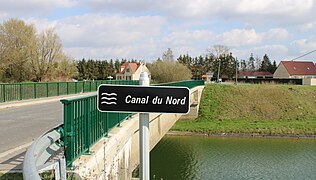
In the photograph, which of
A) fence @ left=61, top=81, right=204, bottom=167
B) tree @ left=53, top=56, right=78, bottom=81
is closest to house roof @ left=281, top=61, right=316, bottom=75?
tree @ left=53, top=56, right=78, bottom=81

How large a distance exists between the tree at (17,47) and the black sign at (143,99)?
41565mm

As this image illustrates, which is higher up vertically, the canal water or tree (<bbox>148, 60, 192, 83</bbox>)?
tree (<bbox>148, 60, 192, 83</bbox>)

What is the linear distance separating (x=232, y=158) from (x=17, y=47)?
103ft

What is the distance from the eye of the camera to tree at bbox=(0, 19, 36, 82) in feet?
138

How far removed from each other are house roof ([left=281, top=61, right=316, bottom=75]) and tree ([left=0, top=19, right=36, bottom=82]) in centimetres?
6309

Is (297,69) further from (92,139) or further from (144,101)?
(144,101)

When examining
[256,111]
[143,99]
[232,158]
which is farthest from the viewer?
[256,111]

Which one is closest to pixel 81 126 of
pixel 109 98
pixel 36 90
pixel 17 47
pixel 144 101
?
pixel 109 98

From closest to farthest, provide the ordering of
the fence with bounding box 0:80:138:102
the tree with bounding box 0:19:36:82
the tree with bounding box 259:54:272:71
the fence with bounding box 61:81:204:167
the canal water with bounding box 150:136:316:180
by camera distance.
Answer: the fence with bounding box 61:81:204:167 < the canal water with bounding box 150:136:316:180 < the fence with bounding box 0:80:138:102 < the tree with bounding box 0:19:36:82 < the tree with bounding box 259:54:272:71

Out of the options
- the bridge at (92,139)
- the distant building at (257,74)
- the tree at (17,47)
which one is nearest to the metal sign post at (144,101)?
the bridge at (92,139)

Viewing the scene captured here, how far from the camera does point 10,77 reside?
4441 centimetres

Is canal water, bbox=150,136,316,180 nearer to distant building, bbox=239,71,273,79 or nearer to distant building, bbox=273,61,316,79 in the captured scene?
distant building, bbox=273,61,316,79

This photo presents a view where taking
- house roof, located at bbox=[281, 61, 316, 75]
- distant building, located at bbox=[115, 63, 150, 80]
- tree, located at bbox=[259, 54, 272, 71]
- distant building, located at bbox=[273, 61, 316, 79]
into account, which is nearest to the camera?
distant building, located at bbox=[273, 61, 316, 79]

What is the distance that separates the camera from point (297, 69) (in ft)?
289
